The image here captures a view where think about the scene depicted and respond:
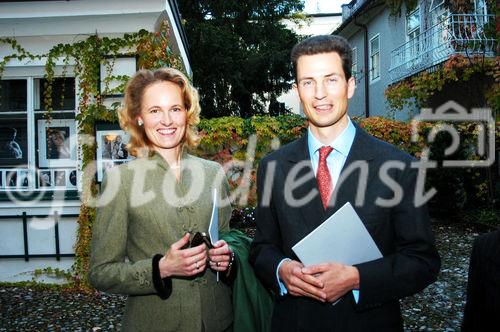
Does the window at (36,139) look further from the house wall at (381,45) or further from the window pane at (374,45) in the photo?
the window pane at (374,45)

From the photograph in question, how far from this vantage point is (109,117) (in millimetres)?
5918

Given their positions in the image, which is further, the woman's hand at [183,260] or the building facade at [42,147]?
the building facade at [42,147]

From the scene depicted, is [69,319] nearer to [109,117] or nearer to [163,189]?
[109,117]

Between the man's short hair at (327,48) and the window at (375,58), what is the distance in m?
16.5

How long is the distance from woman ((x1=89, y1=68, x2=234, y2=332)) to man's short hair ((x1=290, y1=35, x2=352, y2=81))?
64 cm

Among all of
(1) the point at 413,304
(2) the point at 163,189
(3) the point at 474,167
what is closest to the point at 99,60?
(2) the point at 163,189

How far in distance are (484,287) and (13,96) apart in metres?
6.46

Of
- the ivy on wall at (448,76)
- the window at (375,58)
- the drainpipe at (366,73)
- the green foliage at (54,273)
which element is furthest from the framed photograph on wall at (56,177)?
the drainpipe at (366,73)

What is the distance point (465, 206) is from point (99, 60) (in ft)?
27.9

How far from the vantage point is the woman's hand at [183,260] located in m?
1.91

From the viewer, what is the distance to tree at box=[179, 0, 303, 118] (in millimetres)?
18875

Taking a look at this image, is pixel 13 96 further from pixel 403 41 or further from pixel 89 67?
pixel 403 41

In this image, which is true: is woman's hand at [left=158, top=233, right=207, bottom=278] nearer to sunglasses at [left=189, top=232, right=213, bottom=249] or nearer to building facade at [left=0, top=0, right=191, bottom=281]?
sunglasses at [left=189, top=232, right=213, bottom=249]

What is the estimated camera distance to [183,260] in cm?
192
